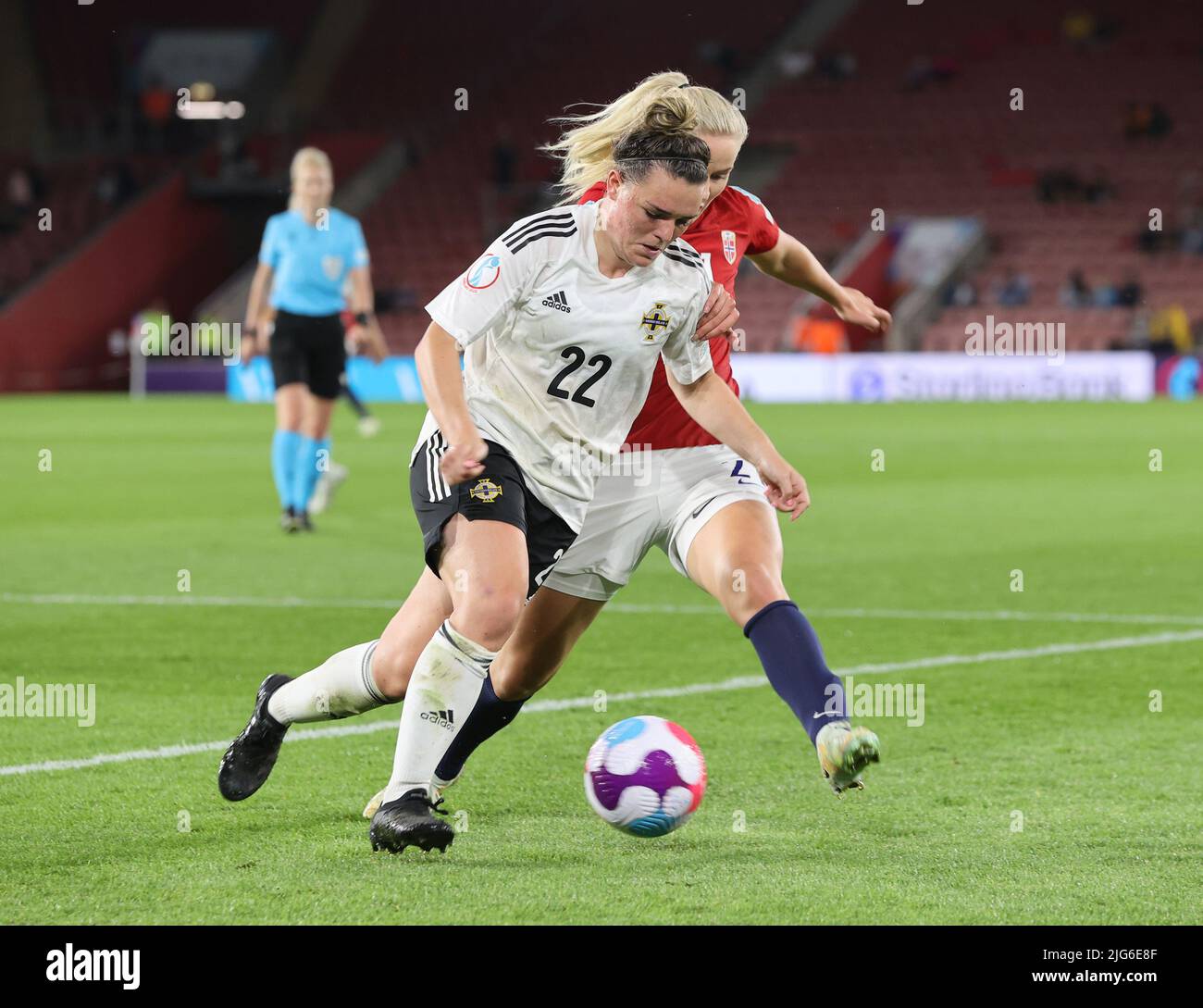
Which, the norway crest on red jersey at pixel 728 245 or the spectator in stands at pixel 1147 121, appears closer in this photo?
the norway crest on red jersey at pixel 728 245

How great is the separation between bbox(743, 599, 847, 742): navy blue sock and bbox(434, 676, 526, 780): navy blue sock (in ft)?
2.31

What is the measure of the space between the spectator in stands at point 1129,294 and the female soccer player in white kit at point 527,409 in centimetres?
3008

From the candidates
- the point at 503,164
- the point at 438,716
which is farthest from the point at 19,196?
the point at 438,716

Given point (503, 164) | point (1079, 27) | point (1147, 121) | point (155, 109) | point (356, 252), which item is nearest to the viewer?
point (356, 252)

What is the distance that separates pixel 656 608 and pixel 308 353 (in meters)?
4.03

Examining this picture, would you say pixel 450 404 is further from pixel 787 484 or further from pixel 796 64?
pixel 796 64

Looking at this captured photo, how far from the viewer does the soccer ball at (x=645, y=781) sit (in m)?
4.59

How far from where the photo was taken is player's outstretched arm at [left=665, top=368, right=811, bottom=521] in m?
4.94

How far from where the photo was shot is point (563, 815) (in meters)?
4.93

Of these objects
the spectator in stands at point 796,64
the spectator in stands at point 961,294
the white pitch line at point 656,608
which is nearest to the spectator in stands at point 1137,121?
the spectator in stands at point 961,294

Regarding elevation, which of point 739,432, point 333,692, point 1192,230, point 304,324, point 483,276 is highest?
point 1192,230

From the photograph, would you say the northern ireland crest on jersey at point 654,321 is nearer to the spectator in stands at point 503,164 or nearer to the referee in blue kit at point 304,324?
the referee in blue kit at point 304,324

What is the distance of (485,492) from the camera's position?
15.0 ft

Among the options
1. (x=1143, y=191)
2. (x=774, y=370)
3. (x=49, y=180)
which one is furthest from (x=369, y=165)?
(x=1143, y=191)
